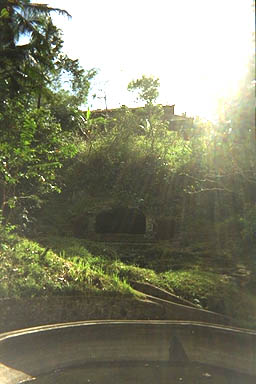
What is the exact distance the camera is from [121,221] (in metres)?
11.9

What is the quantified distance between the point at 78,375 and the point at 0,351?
3.23ft

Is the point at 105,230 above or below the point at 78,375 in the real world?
above

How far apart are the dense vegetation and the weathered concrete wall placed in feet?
3.70

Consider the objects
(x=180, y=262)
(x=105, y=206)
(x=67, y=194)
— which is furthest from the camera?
(x=67, y=194)

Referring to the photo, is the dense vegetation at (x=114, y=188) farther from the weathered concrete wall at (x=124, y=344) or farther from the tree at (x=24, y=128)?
the weathered concrete wall at (x=124, y=344)

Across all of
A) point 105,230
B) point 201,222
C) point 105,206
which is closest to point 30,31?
point 105,206

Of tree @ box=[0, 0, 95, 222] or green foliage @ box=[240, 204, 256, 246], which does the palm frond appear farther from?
green foliage @ box=[240, 204, 256, 246]

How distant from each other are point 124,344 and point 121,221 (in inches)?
290

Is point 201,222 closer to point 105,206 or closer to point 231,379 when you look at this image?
point 105,206

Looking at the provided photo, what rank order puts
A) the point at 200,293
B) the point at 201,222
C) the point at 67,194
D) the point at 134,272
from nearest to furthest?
the point at 200,293, the point at 134,272, the point at 201,222, the point at 67,194

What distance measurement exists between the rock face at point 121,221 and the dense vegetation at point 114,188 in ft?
1.32

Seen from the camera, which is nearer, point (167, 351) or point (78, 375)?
point (78, 375)

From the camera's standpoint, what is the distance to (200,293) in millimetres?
6266

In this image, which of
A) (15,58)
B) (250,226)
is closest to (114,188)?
(250,226)
